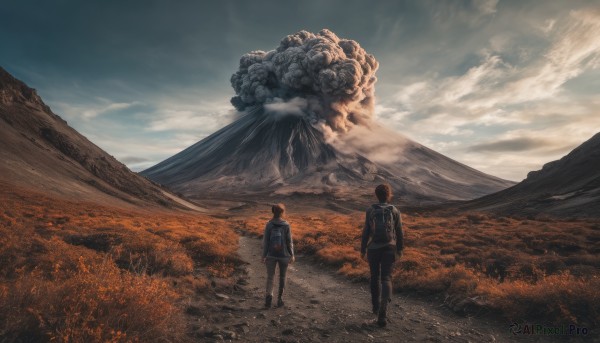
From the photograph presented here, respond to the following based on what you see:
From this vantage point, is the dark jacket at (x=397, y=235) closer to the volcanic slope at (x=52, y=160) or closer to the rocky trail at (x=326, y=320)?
the rocky trail at (x=326, y=320)

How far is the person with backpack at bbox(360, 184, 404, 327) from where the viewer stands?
6.93 meters

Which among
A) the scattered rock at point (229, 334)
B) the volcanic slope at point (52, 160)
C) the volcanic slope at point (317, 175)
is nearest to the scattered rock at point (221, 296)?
the scattered rock at point (229, 334)

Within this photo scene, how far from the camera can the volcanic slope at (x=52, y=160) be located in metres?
44.1

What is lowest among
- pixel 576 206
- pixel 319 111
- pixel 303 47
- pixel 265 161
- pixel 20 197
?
pixel 20 197

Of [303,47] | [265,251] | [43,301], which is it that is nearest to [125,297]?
[43,301]

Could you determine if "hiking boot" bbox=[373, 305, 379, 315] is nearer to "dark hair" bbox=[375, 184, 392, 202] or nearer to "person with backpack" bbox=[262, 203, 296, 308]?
"person with backpack" bbox=[262, 203, 296, 308]

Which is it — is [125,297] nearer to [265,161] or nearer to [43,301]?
[43,301]

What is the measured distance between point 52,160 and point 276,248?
5817 centimetres

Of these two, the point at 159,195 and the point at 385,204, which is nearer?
the point at 385,204

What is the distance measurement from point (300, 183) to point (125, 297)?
489 feet

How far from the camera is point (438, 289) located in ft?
32.1

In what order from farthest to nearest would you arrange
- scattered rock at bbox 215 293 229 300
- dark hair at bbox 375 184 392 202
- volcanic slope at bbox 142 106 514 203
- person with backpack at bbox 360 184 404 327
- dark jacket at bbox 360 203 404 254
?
volcanic slope at bbox 142 106 514 203 → scattered rock at bbox 215 293 229 300 → dark hair at bbox 375 184 392 202 → dark jacket at bbox 360 203 404 254 → person with backpack at bbox 360 184 404 327

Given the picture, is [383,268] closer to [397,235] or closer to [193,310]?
[397,235]

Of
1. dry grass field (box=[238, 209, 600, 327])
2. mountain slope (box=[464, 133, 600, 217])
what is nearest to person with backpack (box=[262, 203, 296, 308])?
dry grass field (box=[238, 209, 600, 327])
